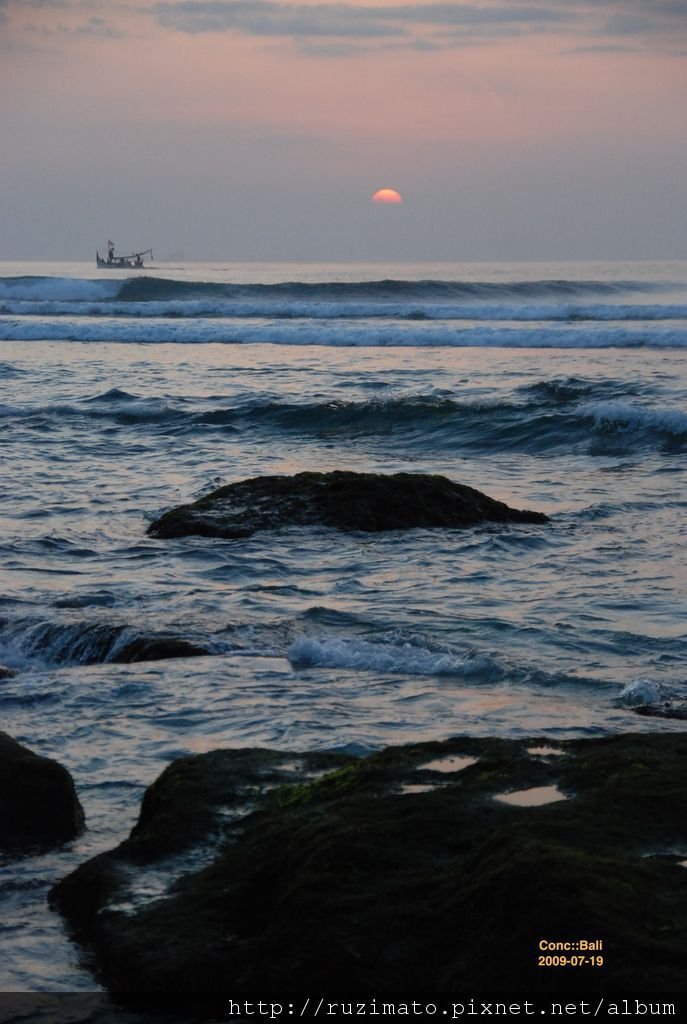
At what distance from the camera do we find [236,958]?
3756 millimetres

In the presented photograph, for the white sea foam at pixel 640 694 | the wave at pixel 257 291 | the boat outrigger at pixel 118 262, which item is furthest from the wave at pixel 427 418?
the boat outrigger at pixel 118 262

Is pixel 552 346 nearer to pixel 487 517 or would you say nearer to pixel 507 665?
pixel 487 517

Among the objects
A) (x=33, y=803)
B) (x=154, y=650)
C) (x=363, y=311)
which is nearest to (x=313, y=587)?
(x=154, y=650)

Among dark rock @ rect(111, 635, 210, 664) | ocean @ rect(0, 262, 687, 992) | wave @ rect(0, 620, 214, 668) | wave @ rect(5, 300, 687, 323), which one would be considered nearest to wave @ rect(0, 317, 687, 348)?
wave @ rect(5, 300, 687, 323)

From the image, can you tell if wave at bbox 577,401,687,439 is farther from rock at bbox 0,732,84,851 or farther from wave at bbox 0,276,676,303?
wave at bbox 0,276,676,303

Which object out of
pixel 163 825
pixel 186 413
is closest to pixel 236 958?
pixel 163 825

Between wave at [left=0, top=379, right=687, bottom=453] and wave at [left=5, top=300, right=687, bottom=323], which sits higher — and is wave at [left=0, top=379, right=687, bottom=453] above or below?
below

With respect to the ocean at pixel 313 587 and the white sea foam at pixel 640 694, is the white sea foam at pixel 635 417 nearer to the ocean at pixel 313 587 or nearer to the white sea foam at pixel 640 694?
the ocean at pixel 313 587

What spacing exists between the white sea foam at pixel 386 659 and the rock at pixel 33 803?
7.76ft

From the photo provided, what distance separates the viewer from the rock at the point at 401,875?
11.5ft

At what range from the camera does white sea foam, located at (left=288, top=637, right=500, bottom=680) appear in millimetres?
6984

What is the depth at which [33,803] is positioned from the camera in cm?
488

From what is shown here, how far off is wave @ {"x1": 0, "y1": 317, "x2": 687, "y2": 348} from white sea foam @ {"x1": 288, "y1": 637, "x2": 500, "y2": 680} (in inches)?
1032

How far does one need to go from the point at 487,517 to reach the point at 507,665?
3.89m
